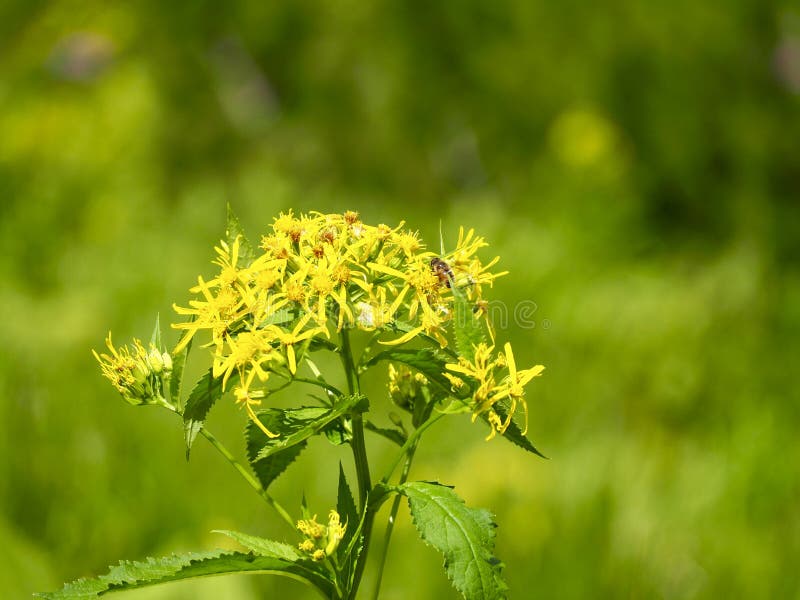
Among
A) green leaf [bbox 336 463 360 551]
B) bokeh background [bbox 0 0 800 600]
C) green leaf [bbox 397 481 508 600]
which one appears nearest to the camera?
green leaf [bbox 397 481 508 600]

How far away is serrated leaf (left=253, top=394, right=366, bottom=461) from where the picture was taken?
79cm

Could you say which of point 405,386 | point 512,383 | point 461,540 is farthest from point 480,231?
point 461,540

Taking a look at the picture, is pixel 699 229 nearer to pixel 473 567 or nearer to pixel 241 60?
pixel 241 60

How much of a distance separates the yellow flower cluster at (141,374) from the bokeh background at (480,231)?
96 cm

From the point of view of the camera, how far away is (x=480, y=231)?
12.7ft

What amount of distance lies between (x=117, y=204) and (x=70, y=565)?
2.49 metres

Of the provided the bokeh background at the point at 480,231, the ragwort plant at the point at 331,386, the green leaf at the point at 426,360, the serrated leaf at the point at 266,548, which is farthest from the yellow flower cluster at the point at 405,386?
the bokeh background at the point at 480,231

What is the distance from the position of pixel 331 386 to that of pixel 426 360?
0.35 feet

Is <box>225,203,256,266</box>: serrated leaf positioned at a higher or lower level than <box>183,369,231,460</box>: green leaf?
higher

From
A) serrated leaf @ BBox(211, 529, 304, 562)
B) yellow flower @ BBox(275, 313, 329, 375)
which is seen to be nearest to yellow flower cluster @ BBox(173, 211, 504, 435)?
yellow flower @ BBox(275, 313, 329, 375)

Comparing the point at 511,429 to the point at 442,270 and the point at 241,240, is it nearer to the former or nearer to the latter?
the point at 442,270

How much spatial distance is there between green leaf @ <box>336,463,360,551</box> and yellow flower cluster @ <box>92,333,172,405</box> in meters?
0.23

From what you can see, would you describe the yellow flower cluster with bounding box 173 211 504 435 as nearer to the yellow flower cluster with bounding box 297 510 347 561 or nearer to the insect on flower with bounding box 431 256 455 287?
the insect on flower with bounding box 431 256 455 287

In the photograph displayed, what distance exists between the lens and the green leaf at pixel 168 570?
2.62ft
